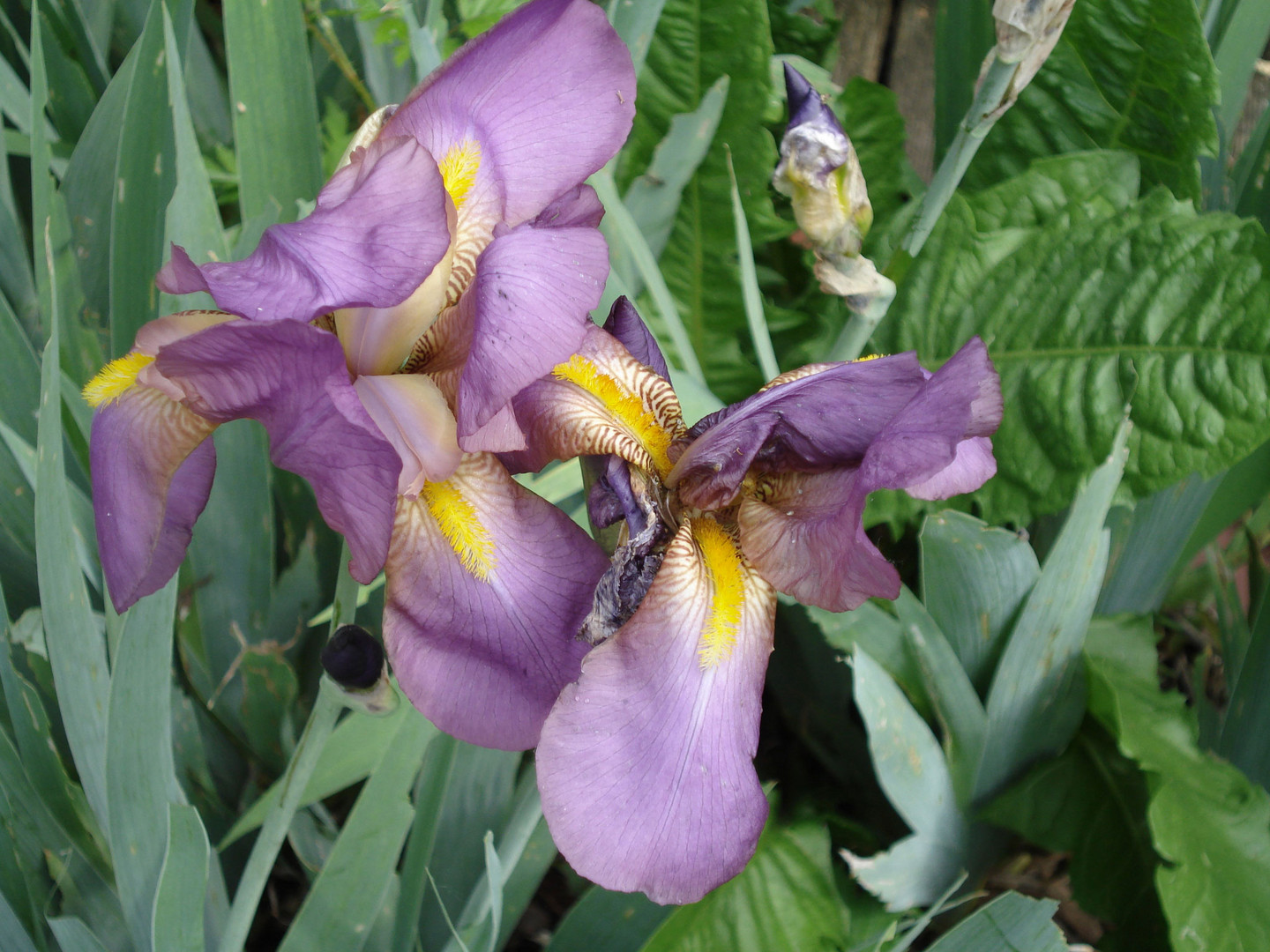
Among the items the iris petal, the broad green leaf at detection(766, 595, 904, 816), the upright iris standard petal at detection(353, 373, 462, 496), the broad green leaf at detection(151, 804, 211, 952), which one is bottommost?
the broad green leaf at detection(766, 595, 904, 816)

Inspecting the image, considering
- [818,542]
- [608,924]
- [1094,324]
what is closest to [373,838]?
[608,924]

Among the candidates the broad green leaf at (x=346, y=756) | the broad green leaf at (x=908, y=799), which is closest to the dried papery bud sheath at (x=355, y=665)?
the broad green leaf at (x=346, y=756)

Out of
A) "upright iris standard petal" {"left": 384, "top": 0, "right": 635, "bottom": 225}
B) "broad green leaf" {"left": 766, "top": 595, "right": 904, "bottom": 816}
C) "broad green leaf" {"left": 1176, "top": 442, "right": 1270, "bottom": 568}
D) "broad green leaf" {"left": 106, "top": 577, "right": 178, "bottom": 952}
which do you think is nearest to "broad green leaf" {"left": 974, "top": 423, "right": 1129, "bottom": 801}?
"broad green leaf" {"left": 766, "top": 595, "right": 904, "bottom": 816}

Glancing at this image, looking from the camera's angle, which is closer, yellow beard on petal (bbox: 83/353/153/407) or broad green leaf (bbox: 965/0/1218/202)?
yellow beard on petal (bbox: 83/353/153/407)

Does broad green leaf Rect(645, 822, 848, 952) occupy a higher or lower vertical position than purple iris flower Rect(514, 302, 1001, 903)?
lower

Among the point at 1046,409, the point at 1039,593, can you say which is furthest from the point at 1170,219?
the point at 1039,593

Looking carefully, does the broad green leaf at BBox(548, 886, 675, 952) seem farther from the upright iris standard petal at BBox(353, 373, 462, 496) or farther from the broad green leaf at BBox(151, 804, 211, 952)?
the upright iris standard petal at BBox(353, 373, 462, 496)

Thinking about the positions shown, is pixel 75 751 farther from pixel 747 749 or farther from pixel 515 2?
pixel 515 2
